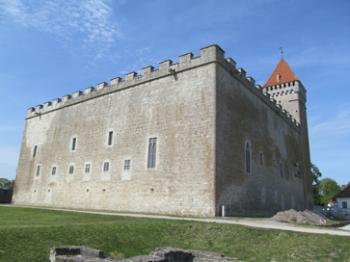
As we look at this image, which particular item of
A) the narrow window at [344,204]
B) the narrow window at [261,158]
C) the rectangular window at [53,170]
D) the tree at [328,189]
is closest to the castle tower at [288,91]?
the narrow window at [261,158]

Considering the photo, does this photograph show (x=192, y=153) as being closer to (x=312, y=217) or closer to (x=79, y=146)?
(x=312, y=217)

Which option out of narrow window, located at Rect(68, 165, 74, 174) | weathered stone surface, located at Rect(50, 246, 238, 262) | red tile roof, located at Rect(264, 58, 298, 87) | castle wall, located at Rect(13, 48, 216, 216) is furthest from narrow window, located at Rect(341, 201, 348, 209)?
weathered stone surface, located at Rect(50, 246, 238, 262)

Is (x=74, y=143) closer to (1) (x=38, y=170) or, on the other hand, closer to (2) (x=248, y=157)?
(1) (x=38, y=170)

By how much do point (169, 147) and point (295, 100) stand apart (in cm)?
2140

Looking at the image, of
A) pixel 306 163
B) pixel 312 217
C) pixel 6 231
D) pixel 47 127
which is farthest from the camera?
pixel 306 163

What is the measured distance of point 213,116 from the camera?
18.0 metres

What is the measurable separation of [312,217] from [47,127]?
79.7 ft

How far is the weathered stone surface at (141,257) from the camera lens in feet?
24.2

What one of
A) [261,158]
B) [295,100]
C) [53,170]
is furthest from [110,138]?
[295,100]

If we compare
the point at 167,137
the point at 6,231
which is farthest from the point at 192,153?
the point at 6,231

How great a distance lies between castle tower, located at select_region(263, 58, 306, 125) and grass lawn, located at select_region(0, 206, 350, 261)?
2637cm

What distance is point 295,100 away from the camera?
35.2 m

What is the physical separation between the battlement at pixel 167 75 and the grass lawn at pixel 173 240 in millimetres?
10457

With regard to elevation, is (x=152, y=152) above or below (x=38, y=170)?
above
